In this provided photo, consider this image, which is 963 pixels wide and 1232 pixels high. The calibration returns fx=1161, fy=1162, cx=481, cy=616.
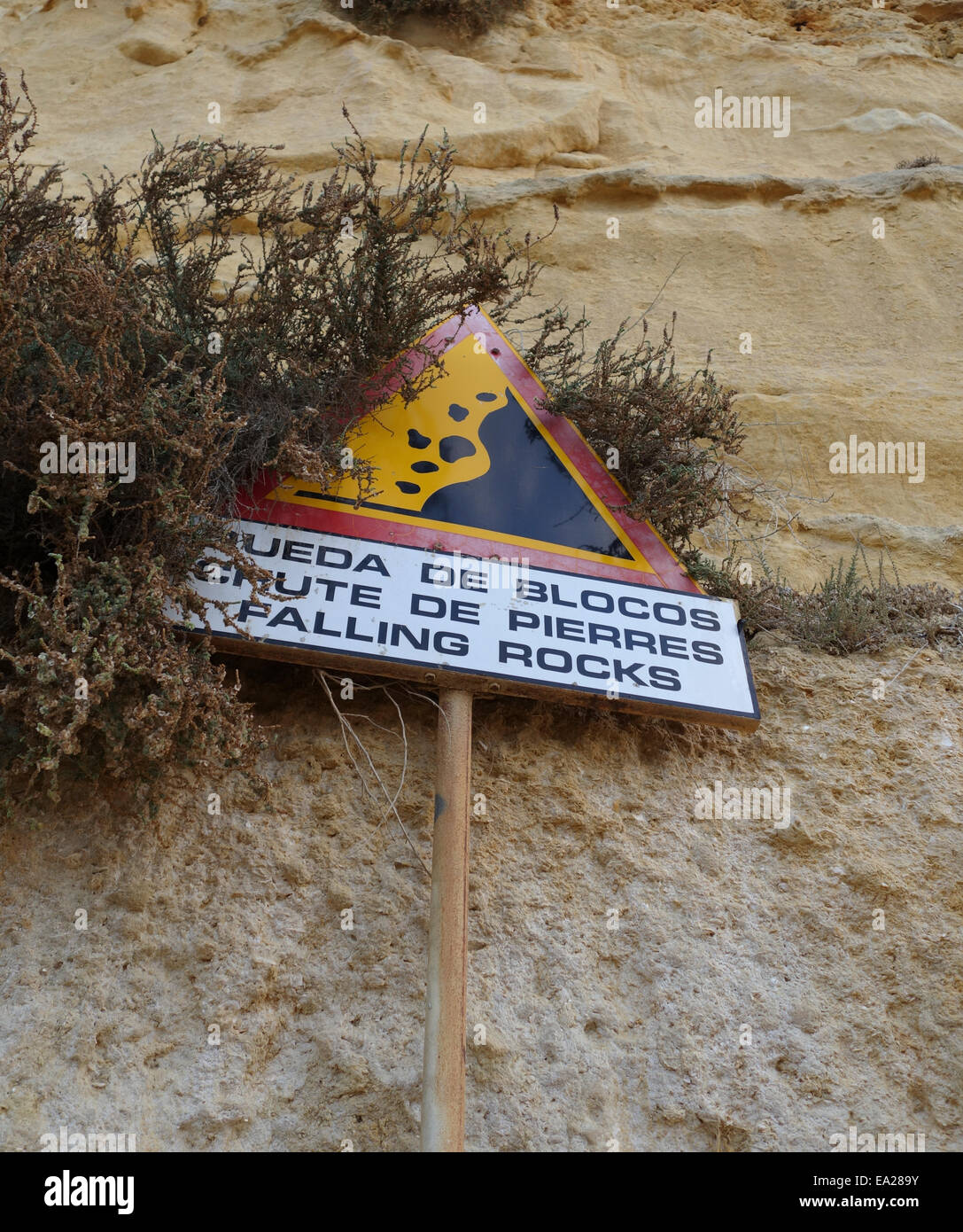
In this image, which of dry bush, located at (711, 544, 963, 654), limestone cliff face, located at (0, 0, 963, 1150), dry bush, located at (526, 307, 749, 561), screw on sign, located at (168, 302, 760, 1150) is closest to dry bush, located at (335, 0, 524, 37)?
limestone cliff face, located at (0, 0, 963, 1150)

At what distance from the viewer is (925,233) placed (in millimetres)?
6754

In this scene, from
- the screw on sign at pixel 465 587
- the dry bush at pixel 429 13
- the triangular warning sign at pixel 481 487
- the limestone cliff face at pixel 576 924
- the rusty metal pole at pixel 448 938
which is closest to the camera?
the rusty metal pole at pixel 448 938

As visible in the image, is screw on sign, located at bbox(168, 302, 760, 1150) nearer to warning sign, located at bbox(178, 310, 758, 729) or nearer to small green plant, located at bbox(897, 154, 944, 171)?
warning sign, located at bbox(178, 310, 758, 729)

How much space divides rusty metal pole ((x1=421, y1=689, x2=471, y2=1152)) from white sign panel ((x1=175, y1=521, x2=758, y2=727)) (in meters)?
0.21

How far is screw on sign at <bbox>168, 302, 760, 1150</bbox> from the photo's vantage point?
3439 millimetres

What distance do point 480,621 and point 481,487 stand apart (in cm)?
57

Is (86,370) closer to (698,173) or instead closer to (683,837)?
(683,837)

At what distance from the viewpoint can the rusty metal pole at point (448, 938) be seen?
285cm

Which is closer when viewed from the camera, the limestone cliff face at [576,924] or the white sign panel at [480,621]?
the limestone cliff face at [576,924]

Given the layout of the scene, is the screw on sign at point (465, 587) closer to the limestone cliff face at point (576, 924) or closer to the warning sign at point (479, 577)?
the warning sign at point (479, 577)

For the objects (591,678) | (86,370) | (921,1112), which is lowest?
(921,1112)

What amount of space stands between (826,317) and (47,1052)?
206 inches

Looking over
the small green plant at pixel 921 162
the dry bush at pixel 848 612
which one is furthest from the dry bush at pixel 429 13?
the dry bush at pixel 848 612

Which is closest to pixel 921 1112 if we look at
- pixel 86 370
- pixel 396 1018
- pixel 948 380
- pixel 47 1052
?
pixel 396 1018
